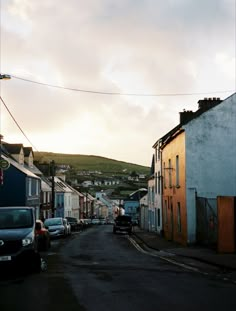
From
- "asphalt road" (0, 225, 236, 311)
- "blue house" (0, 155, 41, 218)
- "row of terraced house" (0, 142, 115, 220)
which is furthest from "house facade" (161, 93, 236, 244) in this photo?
"blue house" (0, 155, 41, 218)

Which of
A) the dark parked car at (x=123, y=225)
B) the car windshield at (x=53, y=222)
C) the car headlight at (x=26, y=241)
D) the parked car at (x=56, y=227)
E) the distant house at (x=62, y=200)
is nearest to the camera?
the car headlight at (x=26, y=241)

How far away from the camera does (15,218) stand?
15852 millimetres

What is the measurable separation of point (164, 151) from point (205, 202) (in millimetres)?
12568

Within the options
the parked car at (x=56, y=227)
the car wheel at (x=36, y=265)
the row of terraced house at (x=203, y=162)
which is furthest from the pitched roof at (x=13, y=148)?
the car wheel at (x=36, y=265)

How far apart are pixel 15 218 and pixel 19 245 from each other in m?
1.67

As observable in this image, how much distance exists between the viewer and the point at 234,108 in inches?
1219

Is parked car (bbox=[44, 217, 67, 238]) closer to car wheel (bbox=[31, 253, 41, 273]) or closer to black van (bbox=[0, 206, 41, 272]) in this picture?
black van (bbox=[0, 206, 41, 272])

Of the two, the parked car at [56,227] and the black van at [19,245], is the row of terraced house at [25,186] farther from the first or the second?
the black van at [19,245]

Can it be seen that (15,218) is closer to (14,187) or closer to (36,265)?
(36,265)

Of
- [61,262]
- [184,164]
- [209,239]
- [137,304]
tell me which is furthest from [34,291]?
[184,164]

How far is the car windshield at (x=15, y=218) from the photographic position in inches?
613

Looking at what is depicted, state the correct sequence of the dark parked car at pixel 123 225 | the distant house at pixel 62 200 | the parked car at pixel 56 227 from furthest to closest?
the distant house at pixel 62 200 < the dark parked car at pixel 123 225 < the parked car at pixel 56 227

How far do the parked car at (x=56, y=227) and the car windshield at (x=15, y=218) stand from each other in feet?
78.0

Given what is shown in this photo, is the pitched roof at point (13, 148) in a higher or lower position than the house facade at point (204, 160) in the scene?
higher
